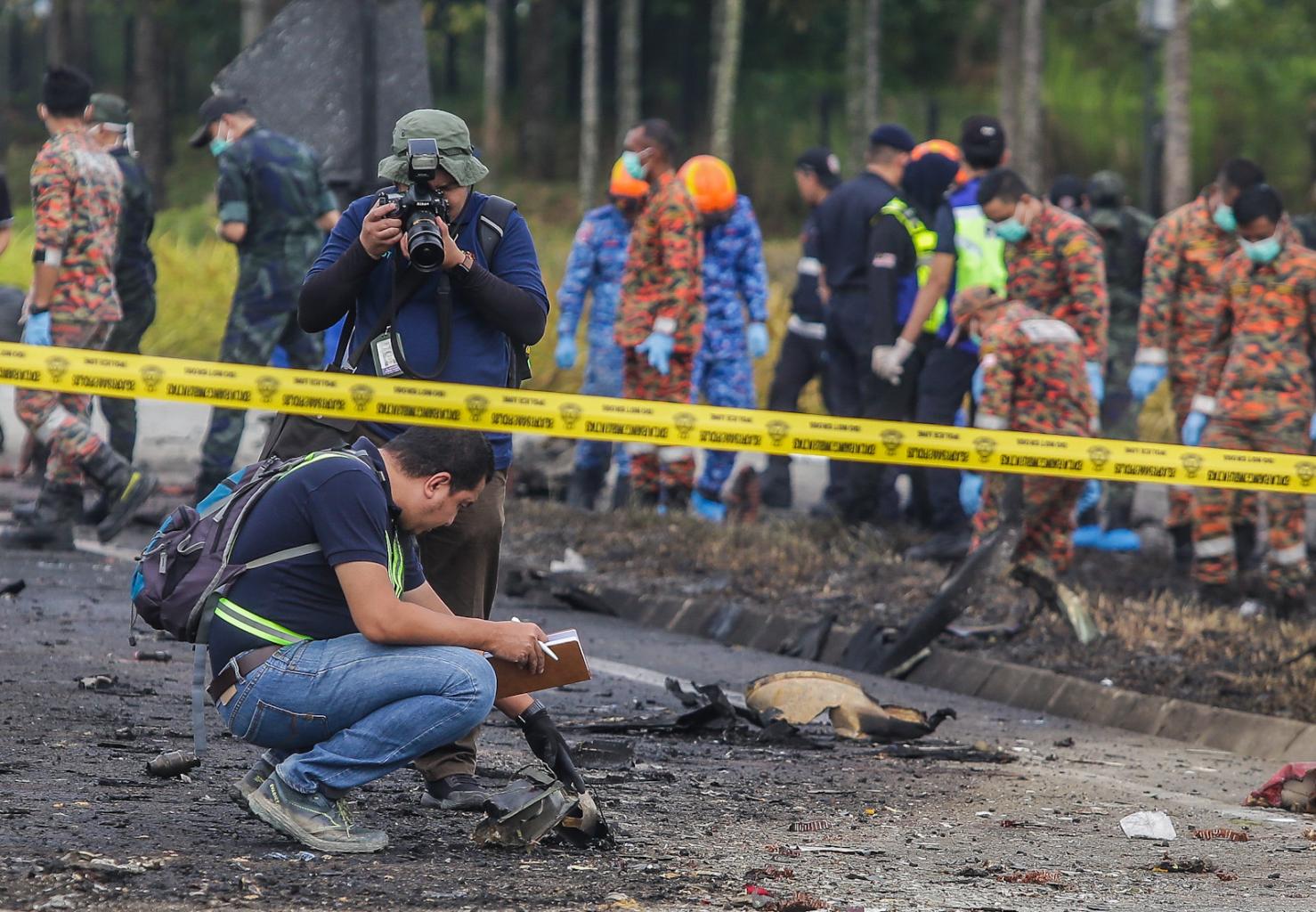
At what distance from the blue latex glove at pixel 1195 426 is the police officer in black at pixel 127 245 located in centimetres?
526

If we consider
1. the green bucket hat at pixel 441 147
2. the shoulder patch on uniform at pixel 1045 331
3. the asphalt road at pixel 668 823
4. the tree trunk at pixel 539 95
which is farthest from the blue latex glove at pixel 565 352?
the tree trunk at pixel 539 95

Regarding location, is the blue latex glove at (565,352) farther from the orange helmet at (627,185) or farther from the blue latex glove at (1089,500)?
the blue latex glove at (1089,500)

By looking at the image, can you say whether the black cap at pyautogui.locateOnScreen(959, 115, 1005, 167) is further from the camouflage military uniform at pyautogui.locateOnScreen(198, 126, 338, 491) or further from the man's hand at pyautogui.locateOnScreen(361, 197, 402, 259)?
the man's hand at pyautogui.locateOnScreen(361, 197, 402, 259)

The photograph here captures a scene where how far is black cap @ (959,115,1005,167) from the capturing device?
1146 centimetres

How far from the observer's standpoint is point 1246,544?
11391mm

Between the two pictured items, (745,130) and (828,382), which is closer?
(828,382)

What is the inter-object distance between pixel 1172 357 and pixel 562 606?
3.79 m

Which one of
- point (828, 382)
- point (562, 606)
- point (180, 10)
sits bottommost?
point (562, 606)

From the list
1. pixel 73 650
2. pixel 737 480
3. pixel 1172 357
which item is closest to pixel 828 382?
pixel 737 480


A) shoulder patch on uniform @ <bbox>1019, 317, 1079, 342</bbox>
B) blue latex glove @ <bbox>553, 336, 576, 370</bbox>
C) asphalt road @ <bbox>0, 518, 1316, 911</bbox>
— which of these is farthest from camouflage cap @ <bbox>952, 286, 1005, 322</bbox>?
blue latex glove @ <bbox>553, 336, 576, 370</bbox>

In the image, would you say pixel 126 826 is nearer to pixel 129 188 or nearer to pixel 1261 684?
pixel 1261 684

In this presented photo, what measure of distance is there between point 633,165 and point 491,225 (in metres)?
5.97

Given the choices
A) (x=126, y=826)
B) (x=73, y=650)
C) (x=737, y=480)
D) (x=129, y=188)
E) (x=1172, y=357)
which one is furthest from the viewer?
(x=737, y=480)

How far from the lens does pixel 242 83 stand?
1092cm
